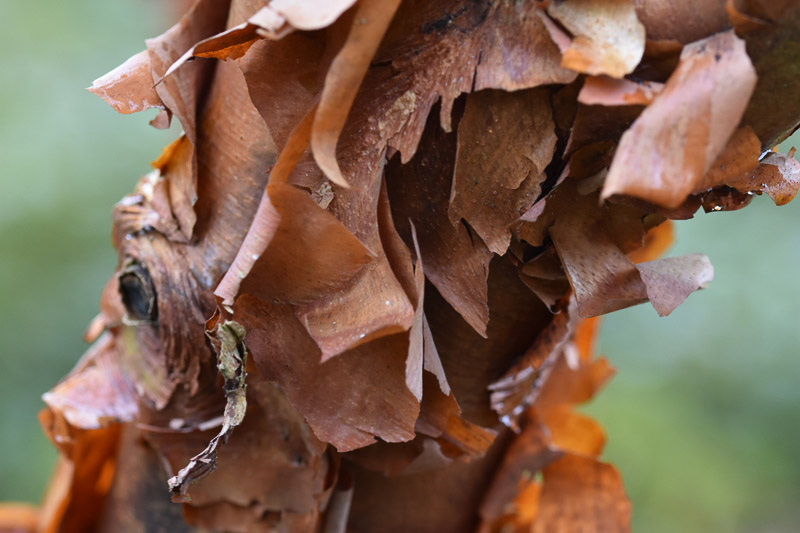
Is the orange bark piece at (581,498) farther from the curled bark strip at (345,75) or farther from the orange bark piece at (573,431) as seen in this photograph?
the curled bark strip at (345,75)

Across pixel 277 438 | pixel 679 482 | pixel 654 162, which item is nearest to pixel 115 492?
pixel 277 438

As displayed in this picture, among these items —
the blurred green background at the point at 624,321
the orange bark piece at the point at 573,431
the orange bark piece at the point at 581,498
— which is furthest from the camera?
the blurred green background at the point at 624,321

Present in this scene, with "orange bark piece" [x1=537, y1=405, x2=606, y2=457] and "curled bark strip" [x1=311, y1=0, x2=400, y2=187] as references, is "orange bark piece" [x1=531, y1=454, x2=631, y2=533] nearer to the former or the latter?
"orange bark piece" [x1=537, y1=405, x2=606, y2=457]

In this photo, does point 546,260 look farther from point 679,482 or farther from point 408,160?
point 679,482

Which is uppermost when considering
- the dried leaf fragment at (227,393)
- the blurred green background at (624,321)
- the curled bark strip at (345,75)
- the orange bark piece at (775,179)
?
the curled bark strip at (345,75)

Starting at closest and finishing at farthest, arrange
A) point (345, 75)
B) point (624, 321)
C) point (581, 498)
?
point (345, 75) → point (581, 498) → point (624, 321)

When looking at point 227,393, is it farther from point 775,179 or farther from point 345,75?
point 775,179

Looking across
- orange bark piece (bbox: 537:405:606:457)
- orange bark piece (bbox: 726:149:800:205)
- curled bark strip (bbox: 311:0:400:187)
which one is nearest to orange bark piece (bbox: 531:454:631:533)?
orange bark piece (bbox: 537:405:606:457)

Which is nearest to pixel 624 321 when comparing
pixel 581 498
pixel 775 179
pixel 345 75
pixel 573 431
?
pixel 573 431

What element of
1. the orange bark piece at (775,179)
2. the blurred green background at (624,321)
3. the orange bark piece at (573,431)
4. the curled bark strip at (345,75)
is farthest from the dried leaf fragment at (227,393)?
the blurred green background at (624,321)
